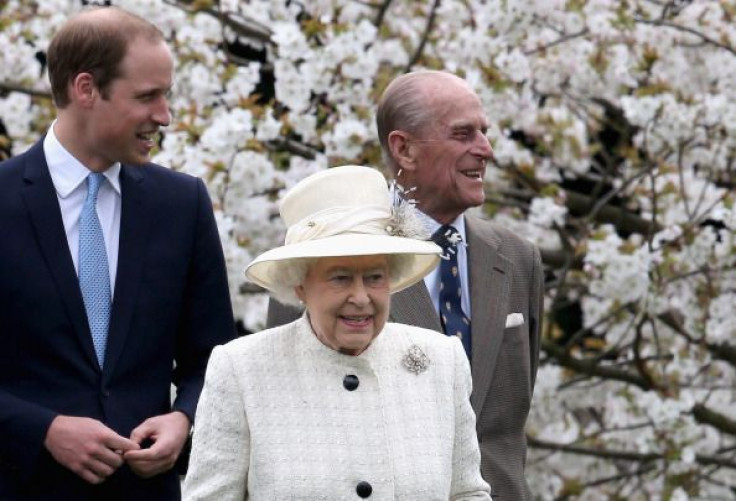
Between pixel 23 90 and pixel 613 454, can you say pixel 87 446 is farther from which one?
pixel 613 454

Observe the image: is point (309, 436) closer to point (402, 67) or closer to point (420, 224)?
point (420, 224)

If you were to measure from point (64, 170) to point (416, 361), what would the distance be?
3.55 feet

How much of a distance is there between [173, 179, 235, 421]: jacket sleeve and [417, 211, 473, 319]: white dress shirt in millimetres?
580

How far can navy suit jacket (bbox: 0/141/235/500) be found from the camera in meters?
4.91

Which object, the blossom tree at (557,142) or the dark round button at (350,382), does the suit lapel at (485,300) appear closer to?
the dark round button at (350,382)

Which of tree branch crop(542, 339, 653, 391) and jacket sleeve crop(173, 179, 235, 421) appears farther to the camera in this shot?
tree branch crop(542, 339, 653, 391)

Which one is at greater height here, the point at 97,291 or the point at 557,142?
the point at 97,291

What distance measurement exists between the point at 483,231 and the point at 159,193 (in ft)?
3.26

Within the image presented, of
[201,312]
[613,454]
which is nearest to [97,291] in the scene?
[201,312]

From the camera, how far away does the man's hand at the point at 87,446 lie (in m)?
4.80

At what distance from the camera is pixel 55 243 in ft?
16.2

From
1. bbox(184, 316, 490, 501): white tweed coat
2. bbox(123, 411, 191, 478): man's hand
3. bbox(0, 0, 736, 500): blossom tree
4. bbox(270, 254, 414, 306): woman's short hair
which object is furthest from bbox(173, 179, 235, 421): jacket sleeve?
bbox(0, 0, 736, 500): blossom tree

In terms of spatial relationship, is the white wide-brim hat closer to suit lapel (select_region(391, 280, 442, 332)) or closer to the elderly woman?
the elderly woman

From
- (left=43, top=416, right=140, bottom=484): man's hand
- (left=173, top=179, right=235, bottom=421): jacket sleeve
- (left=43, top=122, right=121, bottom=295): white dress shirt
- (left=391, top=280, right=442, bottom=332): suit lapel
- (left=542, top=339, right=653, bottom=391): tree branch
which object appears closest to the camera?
(left=43, top=416, right=140, bottom=484): man's hand
